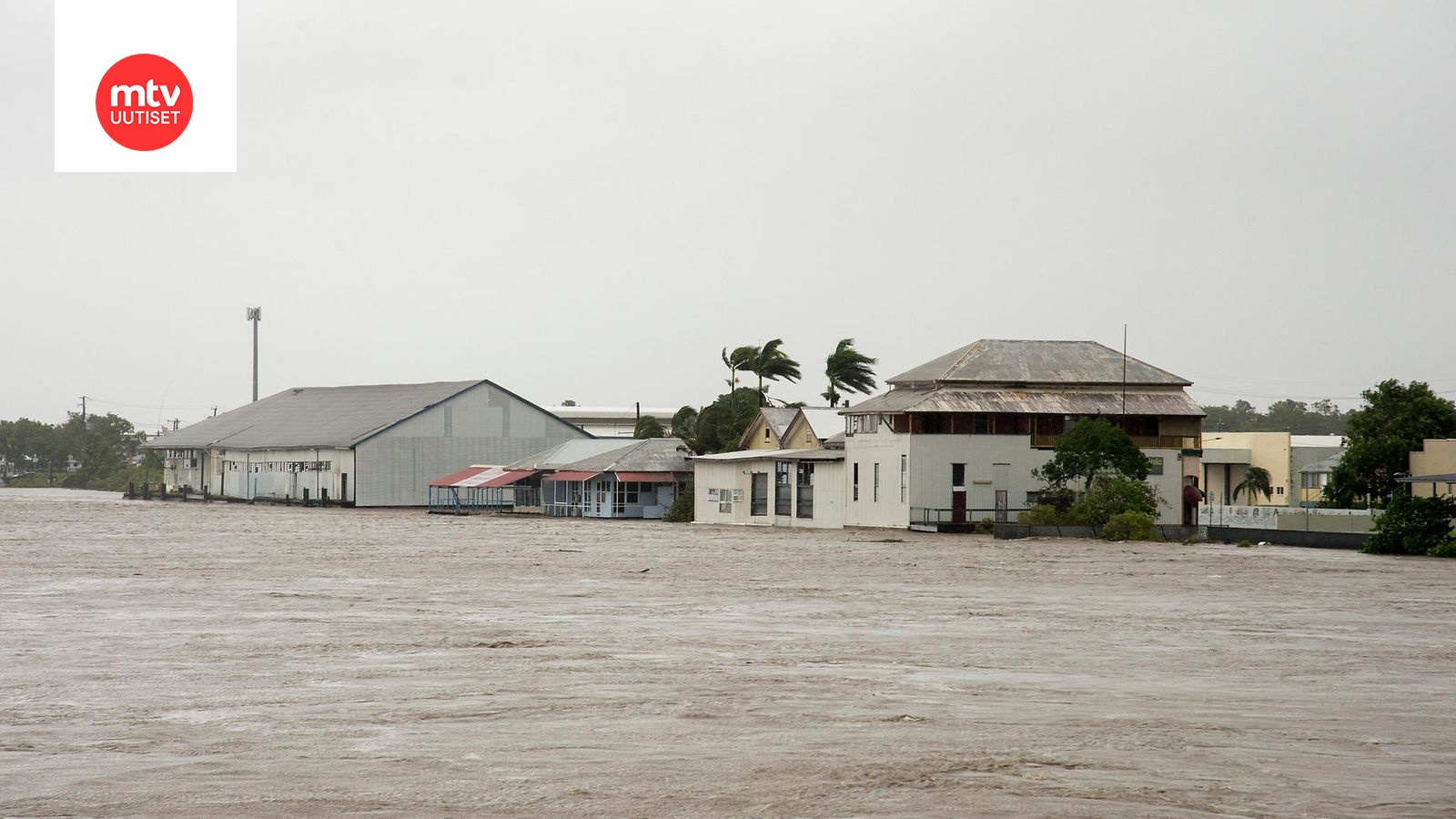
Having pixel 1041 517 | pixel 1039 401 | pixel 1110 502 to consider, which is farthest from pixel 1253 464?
pixel 1041 517

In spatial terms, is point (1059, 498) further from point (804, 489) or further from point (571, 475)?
point (571, 475)

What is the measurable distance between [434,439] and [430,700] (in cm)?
7130

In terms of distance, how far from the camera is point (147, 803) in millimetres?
8742

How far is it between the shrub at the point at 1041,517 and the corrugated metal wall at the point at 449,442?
133 ft

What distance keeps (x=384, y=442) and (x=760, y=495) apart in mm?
27095

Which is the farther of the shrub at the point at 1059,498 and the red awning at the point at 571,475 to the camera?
the red awning at the point at 571,475

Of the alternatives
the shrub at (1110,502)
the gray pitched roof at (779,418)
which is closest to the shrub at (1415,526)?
the shrub at (1110,502)

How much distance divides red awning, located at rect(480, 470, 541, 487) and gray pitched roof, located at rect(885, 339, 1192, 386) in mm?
25229

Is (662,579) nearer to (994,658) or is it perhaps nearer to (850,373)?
(994,658)

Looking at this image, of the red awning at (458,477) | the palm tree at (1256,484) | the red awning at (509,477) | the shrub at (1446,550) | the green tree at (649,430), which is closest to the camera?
the shrub at (1446,550)

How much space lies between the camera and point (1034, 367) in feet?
183

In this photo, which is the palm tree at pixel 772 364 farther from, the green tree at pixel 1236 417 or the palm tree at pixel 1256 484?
the green tree at pixel 1236 417

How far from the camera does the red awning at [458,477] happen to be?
253 ft

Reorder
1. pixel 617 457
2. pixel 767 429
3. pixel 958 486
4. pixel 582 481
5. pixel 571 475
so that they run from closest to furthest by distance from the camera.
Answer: pixel 958 486 → pixel 767 429 → pixel 617 457 → pixel 571 475 → pixel 582 481
